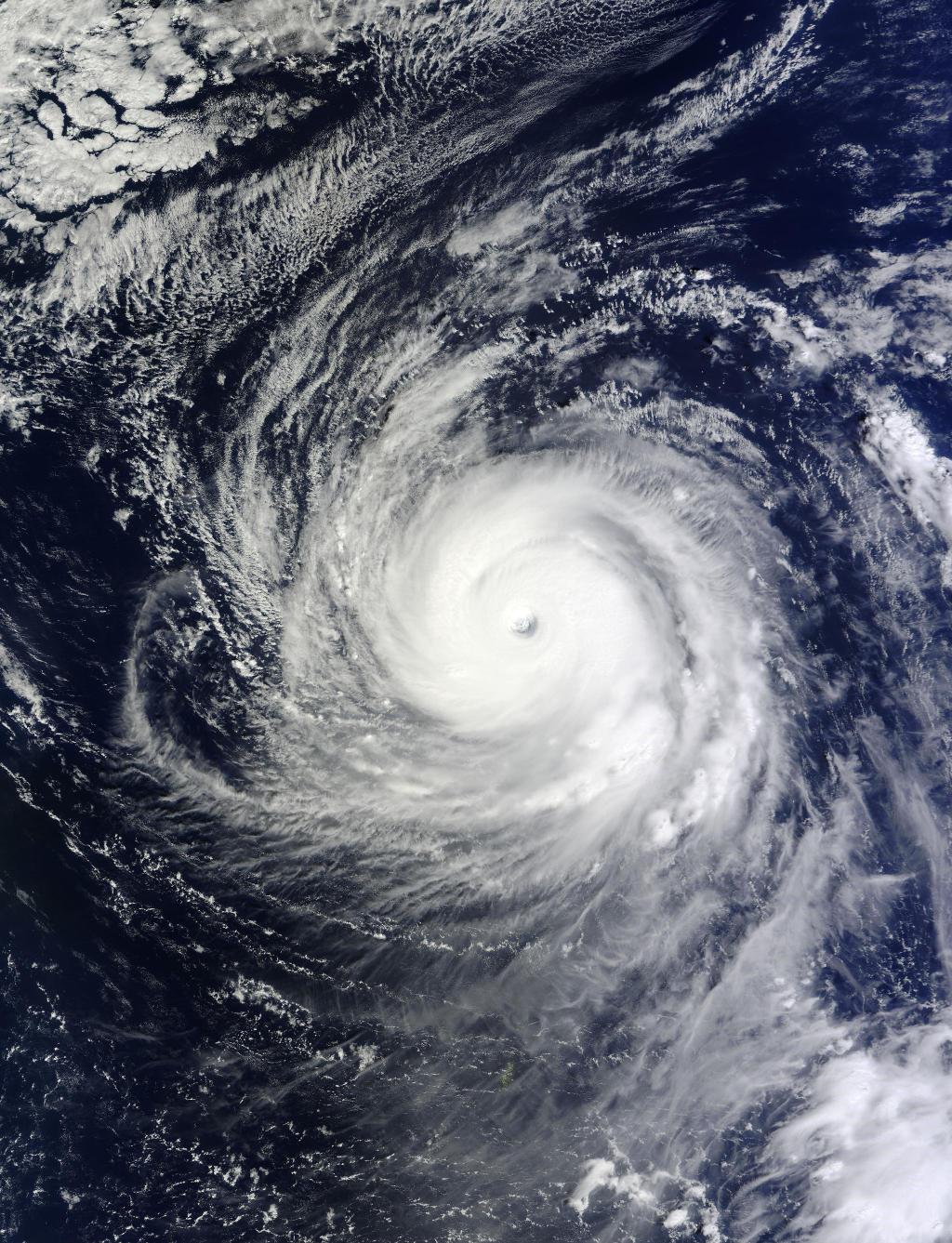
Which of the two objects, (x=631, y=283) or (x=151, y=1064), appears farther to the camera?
(x=631, y=283)

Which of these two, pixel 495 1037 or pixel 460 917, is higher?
pixel 460 917

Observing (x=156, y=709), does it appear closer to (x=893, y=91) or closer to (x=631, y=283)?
(x=631, y=283)

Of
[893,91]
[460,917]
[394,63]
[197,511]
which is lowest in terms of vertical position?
[460,917]

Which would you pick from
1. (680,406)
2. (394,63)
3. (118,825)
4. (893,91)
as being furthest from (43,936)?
(893,91)

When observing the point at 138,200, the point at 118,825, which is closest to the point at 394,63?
the point at 138,200

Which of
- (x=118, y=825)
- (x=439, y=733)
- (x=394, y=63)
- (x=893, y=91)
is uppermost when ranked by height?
(x=893, y=91)

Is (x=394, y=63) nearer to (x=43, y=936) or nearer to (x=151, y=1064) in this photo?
(x=43, y=936)
